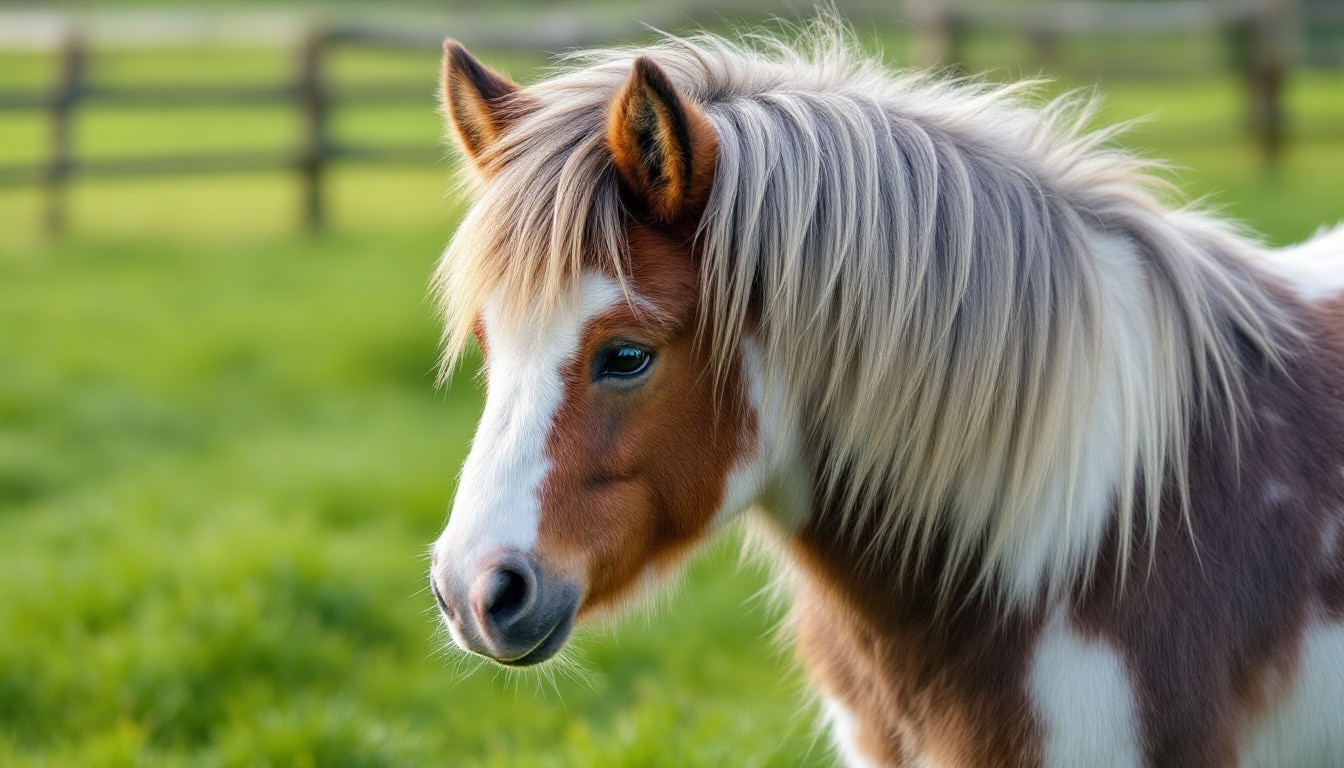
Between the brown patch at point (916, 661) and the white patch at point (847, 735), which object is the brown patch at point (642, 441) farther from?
the white patch at point (847, 735)

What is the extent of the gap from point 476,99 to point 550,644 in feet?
3.26

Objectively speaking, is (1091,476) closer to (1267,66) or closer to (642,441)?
(642,441)

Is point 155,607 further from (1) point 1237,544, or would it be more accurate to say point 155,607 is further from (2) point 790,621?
(1) point 1237,544

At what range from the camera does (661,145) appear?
1861 mm

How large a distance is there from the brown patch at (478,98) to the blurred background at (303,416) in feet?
1.13

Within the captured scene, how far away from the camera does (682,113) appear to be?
1804 millimetres

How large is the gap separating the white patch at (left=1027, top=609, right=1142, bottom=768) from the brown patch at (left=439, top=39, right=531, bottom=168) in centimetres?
130

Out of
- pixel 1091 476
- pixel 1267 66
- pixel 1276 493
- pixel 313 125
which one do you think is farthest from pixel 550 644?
pixel 1267 66

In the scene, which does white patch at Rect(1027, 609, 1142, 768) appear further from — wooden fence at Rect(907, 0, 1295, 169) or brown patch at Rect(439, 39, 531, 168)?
wooden fence at Rect(907, 0, 1295, 169)

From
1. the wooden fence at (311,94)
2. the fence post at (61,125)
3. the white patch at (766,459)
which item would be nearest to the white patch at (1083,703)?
the white patch at (766,459)

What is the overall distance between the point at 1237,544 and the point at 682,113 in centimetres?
112

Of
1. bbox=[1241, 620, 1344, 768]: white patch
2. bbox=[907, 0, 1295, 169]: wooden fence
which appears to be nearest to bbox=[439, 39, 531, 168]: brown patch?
bbox=[1241, 620, 1344, 768]: white patch

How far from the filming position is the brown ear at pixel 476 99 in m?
2.17

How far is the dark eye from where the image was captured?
188 centimetres
